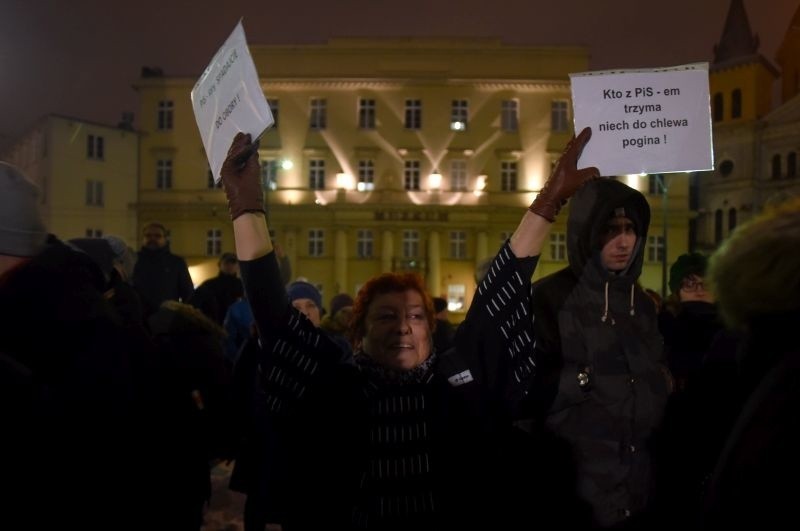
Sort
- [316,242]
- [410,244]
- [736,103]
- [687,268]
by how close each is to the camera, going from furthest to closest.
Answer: [736,103], [316,242], [410,244], [687,268]

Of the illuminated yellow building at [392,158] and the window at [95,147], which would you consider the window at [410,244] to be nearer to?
the illuminated yellow building at [392,158]

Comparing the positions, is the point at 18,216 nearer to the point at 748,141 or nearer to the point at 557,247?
the point at 557,247

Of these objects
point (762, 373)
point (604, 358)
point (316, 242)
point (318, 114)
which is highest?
point (318, 114)

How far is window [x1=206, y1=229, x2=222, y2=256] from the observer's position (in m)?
42.1

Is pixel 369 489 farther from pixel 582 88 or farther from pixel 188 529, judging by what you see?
pixel 582 88

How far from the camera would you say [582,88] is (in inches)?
114

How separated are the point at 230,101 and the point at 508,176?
41.0 meters

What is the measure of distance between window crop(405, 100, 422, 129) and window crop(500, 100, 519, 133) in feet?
17.4

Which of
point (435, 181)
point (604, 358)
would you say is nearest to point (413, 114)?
point (435, 181)

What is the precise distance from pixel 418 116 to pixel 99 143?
2080cm

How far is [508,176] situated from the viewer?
42.5 meters

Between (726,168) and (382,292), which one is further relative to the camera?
(726,168)

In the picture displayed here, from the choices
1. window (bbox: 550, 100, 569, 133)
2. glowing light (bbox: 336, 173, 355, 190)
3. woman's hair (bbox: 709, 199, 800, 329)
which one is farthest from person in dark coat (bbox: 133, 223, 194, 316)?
window (bbox: 550, 100, 569, 133)

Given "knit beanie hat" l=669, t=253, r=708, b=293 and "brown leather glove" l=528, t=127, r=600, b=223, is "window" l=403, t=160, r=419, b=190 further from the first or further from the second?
"brown leather glove" l=528, t=127, r=600, b=223
